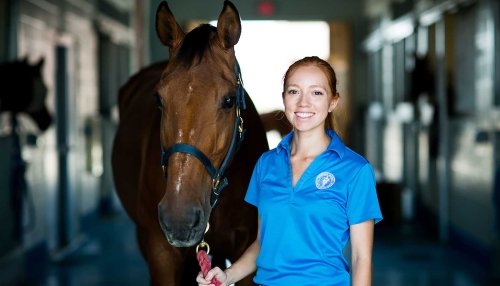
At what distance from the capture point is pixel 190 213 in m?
1.66

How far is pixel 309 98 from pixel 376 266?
332 centimetres

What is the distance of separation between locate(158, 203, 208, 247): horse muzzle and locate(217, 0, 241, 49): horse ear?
0.48 metres

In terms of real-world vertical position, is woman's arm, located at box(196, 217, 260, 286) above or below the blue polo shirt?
below

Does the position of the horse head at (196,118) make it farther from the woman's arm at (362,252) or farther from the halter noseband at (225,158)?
the woman's arm at (362,252)

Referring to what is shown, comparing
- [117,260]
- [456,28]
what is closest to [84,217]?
[117,260]

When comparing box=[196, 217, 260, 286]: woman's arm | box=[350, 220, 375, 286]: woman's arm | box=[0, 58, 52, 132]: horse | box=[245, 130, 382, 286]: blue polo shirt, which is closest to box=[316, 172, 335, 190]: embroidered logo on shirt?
box=[245, 130, 382, 286]: blue polo shirt

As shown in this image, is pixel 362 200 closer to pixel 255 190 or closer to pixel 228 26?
pixel 255 190

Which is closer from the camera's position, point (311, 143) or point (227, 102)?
point (311, 143)

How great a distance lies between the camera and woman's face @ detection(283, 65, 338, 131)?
165cm

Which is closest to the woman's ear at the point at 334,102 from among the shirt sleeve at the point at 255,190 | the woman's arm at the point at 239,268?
the shirt sleeve at the point at 255,190

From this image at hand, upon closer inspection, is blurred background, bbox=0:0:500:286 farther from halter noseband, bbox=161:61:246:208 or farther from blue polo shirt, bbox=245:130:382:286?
blue polo shirt, bbox=245:130:382:286

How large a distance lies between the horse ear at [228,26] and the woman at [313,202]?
257mm

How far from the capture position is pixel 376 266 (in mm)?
4773

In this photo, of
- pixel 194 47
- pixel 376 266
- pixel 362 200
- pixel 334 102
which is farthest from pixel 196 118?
pixel 376 266
